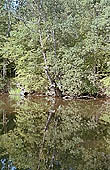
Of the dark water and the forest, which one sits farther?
the forest

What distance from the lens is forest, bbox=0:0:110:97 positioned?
18.5 meters

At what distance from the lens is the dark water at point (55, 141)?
5977mm

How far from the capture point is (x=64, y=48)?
63.0 feet

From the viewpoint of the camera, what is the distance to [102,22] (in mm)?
17953

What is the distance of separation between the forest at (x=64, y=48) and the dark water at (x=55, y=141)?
22.3ft

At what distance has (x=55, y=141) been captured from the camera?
7.85 meters

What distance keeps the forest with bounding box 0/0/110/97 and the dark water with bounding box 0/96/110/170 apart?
22.3 ft

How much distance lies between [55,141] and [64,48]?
39.5 ft

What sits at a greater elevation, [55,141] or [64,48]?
[64,48]

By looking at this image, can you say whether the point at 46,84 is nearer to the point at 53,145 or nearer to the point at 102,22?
the point at 102,22

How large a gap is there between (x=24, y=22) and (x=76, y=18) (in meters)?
3.67

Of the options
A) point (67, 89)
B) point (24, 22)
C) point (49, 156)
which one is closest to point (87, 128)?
point (49, 156)

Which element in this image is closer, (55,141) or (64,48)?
(55,141)

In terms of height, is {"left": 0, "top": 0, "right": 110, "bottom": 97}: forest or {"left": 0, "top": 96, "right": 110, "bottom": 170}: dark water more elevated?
{"left": 0, "top": 0, "right": 110, "bottom": 97}: forest
